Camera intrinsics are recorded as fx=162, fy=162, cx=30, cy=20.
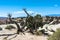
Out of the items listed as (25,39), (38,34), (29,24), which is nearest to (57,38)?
(25,39)

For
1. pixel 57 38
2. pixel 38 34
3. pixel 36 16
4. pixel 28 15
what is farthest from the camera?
pixel 36 16

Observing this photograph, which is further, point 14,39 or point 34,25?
point 34,25

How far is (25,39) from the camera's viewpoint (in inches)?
1013

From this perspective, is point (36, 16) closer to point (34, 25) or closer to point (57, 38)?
point (34, 25)

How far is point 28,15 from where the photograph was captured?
33531 mm

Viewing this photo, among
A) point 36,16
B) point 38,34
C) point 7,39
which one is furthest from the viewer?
point 36,16

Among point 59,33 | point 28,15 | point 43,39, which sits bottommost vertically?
point 43,39

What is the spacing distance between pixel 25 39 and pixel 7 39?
9.33 feet

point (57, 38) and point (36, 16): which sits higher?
point (36, 16)

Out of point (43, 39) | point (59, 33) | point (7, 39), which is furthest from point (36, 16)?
point (59, 33)

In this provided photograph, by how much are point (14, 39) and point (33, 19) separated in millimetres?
9786

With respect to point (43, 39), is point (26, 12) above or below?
above

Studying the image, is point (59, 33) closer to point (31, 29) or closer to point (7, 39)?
point (7, 39)

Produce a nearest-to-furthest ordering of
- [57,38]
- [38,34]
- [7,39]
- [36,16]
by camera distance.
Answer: [57,38] < [7,39] < [38,34] < [36,16]
